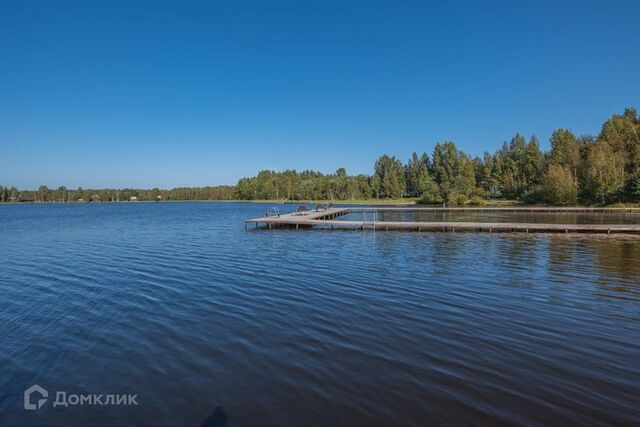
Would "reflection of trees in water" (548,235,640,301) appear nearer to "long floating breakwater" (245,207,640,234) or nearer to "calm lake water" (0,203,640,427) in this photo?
"calm lake water" (0,203,640,427)

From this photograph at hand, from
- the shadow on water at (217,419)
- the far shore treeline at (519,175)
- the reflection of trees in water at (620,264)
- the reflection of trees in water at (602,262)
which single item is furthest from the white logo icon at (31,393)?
the far shore treeline at (519,175)

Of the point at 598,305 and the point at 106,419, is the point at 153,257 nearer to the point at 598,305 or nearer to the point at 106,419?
the point at 106,419

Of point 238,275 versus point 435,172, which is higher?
point 435,172

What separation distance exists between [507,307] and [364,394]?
6982 millimetres

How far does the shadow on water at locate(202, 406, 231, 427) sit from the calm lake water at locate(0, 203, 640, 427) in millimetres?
109

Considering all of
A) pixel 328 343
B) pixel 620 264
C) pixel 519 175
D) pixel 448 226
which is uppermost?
pixel 519 175

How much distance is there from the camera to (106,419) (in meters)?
5.97

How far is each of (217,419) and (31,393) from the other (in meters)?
3.80

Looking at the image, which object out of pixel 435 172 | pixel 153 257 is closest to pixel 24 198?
pixel 435 172

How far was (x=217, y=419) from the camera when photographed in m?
5.87

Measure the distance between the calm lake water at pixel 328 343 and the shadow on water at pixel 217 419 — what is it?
0.11m

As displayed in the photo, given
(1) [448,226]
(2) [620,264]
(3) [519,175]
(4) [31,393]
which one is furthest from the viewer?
(3) [519,175]

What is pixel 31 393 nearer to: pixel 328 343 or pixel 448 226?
pixel 328 343

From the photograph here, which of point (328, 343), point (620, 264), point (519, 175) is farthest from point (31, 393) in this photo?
point (519, 175)
